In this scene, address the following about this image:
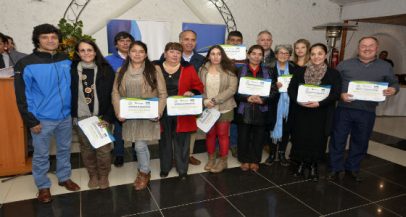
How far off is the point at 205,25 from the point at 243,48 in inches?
79.8

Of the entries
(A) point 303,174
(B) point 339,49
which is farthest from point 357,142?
(B) point 339,49

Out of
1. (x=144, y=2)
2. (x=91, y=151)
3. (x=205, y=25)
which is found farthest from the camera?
(x=205, y=25)

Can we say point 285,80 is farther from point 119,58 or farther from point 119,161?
point 119,161

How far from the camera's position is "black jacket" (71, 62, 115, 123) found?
259cm

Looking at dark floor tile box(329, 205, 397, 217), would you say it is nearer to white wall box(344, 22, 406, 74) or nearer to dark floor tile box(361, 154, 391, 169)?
dark floor tile box(361, 154, 391, 169)

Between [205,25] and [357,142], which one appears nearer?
[357,142]

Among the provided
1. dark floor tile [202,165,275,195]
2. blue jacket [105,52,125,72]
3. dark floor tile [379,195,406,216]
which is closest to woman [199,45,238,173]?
dark floor tile [202,165,275,195]

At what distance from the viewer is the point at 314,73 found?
3023mm

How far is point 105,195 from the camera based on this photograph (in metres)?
2.78

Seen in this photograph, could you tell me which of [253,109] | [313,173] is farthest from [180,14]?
[313,173]

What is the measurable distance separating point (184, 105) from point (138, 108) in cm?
46

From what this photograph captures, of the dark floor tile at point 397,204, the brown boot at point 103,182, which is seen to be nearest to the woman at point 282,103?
the dark floor tile at point 397,204

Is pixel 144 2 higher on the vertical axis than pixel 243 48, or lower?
higher

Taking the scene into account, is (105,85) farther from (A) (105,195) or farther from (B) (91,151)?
(A) (105,195)
